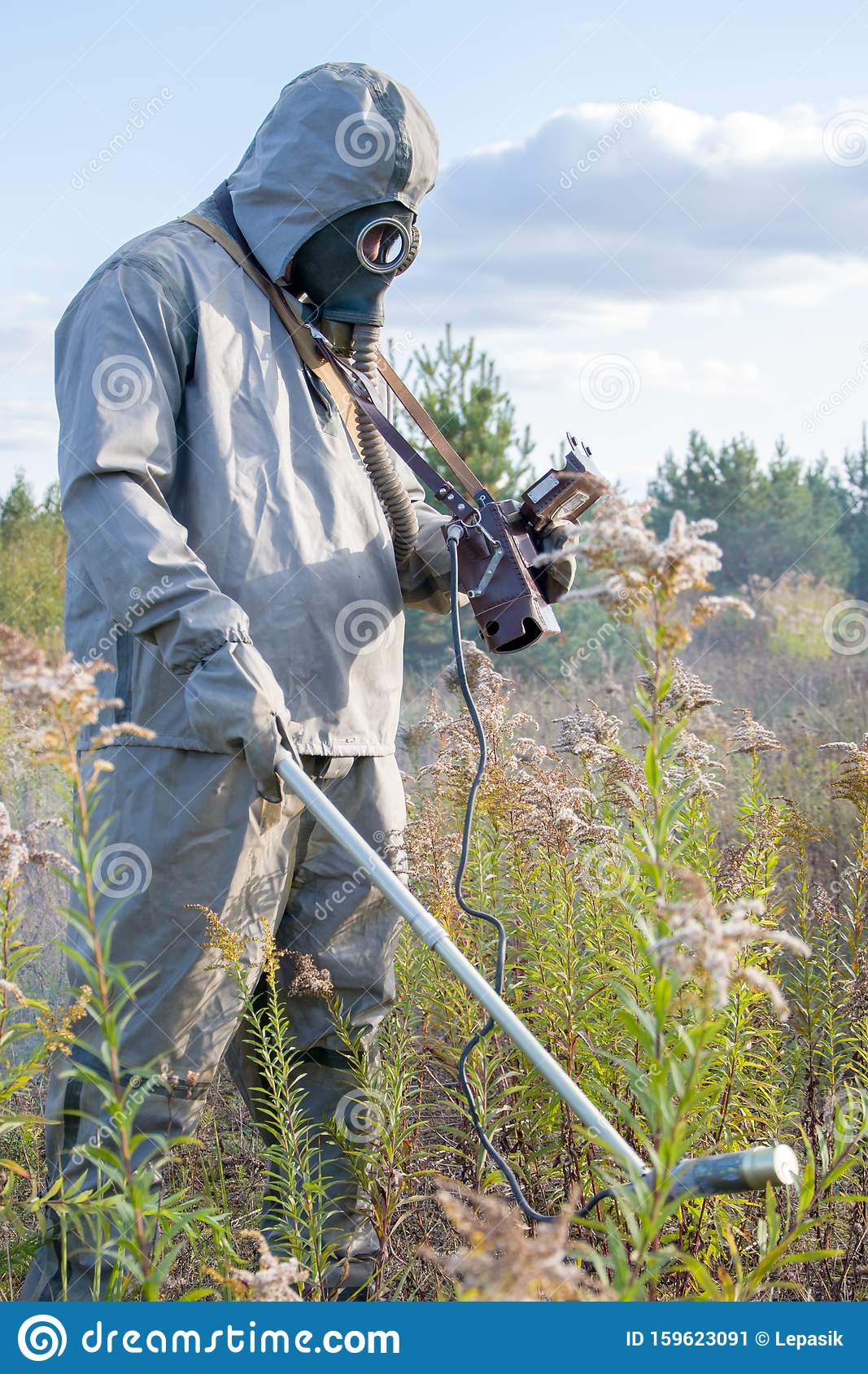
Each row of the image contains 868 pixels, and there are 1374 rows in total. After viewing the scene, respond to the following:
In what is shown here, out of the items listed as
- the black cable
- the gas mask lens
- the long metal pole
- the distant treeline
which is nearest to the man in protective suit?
the gas mask lens

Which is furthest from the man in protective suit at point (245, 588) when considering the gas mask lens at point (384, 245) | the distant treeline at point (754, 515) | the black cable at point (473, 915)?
the distant treeline at point (754, 515)

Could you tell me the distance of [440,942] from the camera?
7.10ft

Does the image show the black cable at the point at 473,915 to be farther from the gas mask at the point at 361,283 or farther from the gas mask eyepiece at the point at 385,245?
the gas mask eyepiece at the point at 385,245

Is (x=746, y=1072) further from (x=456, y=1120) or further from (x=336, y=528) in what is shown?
(x=336, y=528)

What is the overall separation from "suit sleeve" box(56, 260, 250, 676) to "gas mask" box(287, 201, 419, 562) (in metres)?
0.41

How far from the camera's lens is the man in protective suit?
2.50 metres

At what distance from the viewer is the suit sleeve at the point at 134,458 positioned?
2396 mm

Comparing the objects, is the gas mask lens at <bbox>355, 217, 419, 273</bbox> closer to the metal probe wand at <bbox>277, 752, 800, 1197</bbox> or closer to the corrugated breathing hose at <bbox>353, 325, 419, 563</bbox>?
the corrugated breathing hose at <bbox>353, 325, 419, 563</bbox>

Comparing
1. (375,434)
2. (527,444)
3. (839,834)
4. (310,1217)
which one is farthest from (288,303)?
(527,444)

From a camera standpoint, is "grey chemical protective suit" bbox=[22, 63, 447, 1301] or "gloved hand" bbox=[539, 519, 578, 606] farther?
"gloved hand" bbox=[539, 519, 578, 606]

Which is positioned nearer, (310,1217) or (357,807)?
(310,1217)

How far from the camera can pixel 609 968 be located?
293cm

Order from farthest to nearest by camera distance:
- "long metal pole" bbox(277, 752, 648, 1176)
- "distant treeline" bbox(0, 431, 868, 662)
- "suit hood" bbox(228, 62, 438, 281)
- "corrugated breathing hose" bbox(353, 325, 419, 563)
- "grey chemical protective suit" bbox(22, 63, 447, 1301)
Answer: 1. "distant treeline" bbox(0, 431, 868, 662)
2. "corrugated breathing hose" bbox(353, 325, 419, 563)
3. "suit hood" bbox(228, 62, 438, 281)
4. "grey chemical protective suit" bbox(22, 63, 447, 1301)
5. "long metal pole" bbox(277, 752, 648, 1176)

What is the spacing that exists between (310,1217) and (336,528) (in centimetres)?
153
